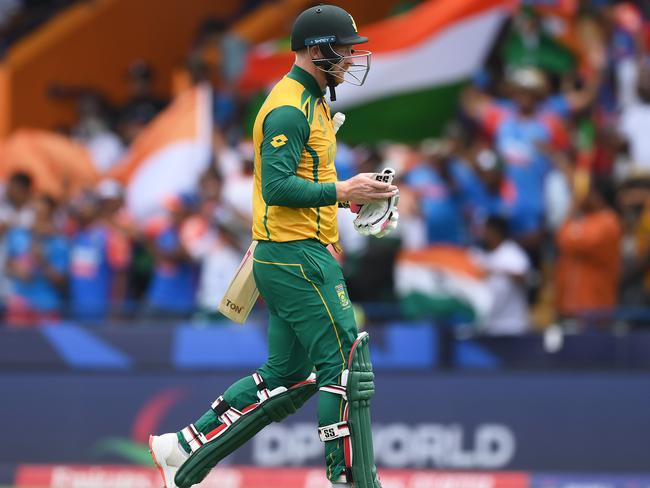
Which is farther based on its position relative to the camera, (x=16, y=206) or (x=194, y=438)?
(x=16, y=206)

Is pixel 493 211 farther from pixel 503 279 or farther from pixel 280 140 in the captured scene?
pixel 280 140

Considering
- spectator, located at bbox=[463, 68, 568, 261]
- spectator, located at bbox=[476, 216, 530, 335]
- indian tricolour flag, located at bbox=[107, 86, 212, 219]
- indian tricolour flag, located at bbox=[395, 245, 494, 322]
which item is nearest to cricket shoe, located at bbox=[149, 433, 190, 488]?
indian tricolour flag, located at bbox=[395, 245, 494, 322]

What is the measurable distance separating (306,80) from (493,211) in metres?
5.29

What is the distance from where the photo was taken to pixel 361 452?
24.7 ft

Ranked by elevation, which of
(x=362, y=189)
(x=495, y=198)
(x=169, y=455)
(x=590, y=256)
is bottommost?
(x=169, y=455)

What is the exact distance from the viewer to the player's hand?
7.35 m

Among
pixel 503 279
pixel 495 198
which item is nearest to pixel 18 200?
pixel 495 198

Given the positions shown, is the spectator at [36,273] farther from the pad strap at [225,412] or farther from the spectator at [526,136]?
the pad strap at [225,412]

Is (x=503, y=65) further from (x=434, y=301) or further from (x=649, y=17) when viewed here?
(x=434, y=301)

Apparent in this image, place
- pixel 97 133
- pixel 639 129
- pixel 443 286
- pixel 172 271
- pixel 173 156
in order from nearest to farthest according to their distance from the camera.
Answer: pixel 443 286, pixel 639 129, pixel 172 271, pixel 173 156, pixel 97 133

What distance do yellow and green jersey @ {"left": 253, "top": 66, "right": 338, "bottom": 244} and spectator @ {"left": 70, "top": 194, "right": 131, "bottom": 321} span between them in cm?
569

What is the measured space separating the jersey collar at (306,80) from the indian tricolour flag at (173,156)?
21.2 feet

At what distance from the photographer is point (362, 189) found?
24.2 feet

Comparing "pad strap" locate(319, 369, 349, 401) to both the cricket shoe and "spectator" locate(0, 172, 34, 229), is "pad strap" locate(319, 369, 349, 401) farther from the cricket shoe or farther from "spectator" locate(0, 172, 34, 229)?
"spectator" locate(0, 172, 34, 229)
